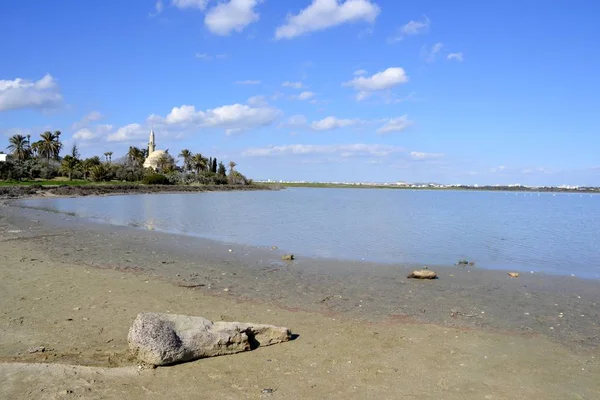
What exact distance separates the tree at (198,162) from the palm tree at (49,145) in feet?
130

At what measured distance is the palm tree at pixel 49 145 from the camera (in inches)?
4373

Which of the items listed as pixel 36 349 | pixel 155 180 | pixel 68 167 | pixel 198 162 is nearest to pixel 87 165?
pixel 68 167

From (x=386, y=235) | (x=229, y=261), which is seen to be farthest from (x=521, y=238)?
(x=229, y=261)

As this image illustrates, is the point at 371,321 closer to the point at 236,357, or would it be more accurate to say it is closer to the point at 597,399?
the point at 236,357

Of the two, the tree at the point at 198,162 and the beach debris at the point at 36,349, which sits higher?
the tree at the point at 198,162

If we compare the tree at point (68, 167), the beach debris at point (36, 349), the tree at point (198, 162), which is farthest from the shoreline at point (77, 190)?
the beach debris at point (36, 349)

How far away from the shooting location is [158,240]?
21297 millimetres

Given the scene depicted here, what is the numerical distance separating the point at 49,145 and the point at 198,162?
42.2m

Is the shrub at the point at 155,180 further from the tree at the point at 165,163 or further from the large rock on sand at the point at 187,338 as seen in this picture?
the large rock on sand at the point at 187,338

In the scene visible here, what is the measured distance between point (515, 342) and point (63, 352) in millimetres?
7315

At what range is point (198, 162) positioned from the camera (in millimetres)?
142000

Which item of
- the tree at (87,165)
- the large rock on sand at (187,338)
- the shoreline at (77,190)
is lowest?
the large rock on sand at (187,338)

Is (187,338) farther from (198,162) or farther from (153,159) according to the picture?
(153,159)

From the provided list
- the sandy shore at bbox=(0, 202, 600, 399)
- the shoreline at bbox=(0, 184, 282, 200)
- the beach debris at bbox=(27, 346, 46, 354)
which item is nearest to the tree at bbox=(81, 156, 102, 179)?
the shoreline at bbox=(0, 184, 282, 200)
